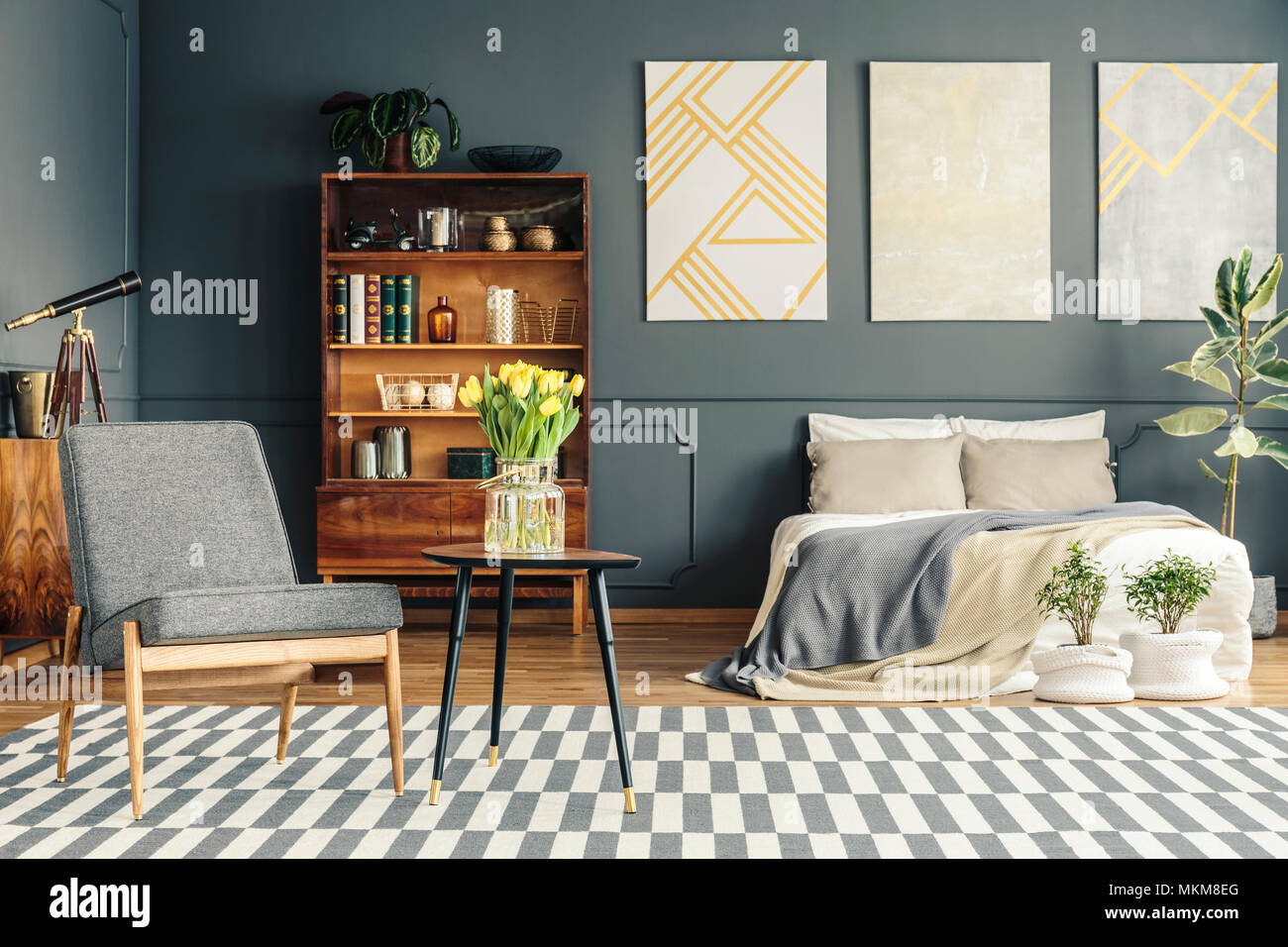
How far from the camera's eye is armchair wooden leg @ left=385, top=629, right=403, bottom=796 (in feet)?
8.11

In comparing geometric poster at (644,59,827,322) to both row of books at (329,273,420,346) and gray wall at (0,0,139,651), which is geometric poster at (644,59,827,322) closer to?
row of books at (329,273,420,346)

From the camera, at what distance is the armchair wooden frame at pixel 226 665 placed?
91.6 inches

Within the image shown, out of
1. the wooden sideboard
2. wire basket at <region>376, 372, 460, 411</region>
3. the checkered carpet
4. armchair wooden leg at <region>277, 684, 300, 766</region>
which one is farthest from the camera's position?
wire basket at <region>376, 372, 460, 411</region>

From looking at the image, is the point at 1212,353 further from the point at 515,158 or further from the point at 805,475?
the point at 515,158

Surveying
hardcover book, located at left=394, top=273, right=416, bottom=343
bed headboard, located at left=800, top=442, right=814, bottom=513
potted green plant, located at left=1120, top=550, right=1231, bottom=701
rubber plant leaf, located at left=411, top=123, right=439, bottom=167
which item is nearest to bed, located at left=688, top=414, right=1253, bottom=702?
potted green plant, located at left=1120, top=550, right=1231, bottom=701

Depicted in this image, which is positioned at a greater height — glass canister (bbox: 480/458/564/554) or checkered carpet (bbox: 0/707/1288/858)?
glass canister (bbox: 480/458/564/554)

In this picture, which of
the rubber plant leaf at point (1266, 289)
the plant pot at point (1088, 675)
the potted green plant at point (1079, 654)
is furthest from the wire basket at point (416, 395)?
the rubber plant leaf at point (1266, 289)

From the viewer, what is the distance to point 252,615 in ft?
7.81

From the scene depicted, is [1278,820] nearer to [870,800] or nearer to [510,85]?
[870,800]

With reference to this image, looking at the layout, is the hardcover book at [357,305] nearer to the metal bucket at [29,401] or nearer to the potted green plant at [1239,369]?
the metal bucket at [29,401]

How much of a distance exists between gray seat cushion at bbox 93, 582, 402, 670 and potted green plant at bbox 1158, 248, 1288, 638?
12.2 feet

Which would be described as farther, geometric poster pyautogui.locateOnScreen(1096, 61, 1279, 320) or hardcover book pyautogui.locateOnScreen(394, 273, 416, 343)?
geometric poster pyautogui.locateOnScreen(1096, 61, 1279, 320)

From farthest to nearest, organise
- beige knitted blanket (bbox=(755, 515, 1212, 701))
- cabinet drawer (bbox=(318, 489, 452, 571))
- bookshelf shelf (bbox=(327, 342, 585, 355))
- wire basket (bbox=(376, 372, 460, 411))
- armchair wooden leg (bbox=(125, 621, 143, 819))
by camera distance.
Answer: wire basket (bbox=(376, 372, 460, 411)) → bookshelf shelf (bbox=(327, 342, 585, 355)) → cabinet drawer (bbox=(318, 489, 452, 571)) → beige knitted blanket (bbox=(755, 515, 1212, 701)) → armchair wooden leg (bbox=(125, 621, 143, 819))

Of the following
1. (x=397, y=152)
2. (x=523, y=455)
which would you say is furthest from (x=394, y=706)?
(x=397, y=152)
